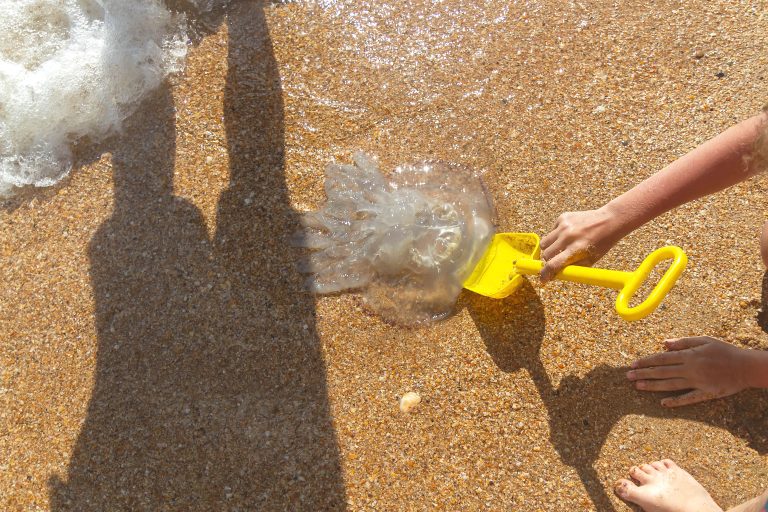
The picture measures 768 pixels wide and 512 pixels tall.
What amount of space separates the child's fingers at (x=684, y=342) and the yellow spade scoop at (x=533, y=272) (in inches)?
8.1

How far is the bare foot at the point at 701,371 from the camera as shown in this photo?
1.90m

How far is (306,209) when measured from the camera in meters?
2.27

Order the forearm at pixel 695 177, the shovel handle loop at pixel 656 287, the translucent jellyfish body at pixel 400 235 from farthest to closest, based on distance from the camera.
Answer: the translucent jellyfish body at pixel 400 235, the forearm at pixel 695 177, the shovel handle loop at pixel 656 287

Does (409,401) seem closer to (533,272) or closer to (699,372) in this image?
(533,272)

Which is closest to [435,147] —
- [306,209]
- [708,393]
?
[306,209]

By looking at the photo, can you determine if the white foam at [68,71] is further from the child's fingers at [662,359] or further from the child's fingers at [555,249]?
the child's fingers at [662,359]

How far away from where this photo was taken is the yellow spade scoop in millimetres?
1537

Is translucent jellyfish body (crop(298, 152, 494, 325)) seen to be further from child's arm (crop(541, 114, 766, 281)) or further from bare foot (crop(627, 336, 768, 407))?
bare foot (crop(627, 336, 768, 407))

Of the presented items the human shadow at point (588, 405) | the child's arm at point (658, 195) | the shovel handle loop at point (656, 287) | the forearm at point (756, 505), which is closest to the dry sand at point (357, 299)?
the human shadow at point (588, 405)

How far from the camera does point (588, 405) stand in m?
1.95

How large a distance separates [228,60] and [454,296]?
54.8 inches

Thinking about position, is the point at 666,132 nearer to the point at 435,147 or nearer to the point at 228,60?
the point at 435,147

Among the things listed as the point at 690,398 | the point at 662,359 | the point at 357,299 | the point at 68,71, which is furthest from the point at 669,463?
the point at 68,71

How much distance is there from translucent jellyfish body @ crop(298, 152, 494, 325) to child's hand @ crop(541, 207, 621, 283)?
0.36m
